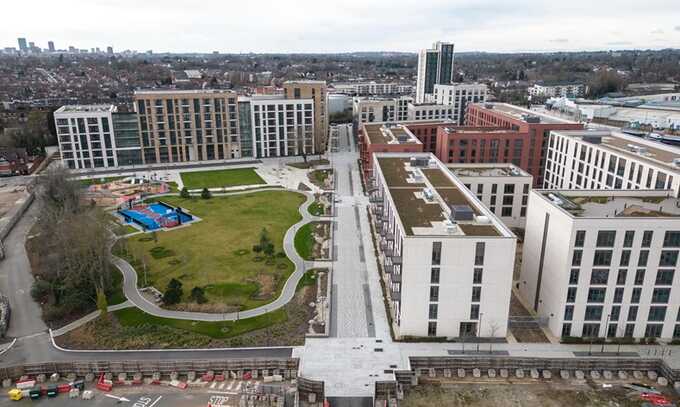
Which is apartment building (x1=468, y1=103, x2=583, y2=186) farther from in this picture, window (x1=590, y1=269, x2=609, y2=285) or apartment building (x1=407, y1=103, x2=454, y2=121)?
window (x1=590, y1=269, x2=609, y2=285)

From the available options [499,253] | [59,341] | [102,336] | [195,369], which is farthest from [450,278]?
[59,341]

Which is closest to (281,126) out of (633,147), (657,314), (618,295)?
(633,147)

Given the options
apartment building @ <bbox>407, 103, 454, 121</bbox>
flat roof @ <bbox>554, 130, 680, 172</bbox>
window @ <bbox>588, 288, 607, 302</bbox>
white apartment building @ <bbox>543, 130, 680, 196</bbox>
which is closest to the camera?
window @ <bbox>588, 288, 607, 302</bbox>

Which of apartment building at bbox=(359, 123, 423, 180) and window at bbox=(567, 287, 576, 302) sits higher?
apartment building at bbox=(359, 123, 423, 180)

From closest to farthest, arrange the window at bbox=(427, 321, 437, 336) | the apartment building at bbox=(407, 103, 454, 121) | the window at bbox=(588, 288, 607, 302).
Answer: the window at bbox=(588, 288, 607, 302) < the window at bbox=(427, 321, 437, 336) < the apartment building at bbox=(407, 103, 454, 121)

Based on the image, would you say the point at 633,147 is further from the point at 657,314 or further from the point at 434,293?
the point at 434,293

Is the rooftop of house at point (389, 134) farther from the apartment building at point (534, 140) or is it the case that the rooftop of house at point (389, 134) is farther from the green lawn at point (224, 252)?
the green lawn at point (224, 252)

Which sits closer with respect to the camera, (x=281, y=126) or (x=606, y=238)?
(x=606, y=238)

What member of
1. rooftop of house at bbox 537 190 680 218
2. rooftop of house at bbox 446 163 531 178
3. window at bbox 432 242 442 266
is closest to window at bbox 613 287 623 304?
rooftop of house at bbox 537 190 680 218

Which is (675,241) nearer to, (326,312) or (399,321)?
(399,321)
